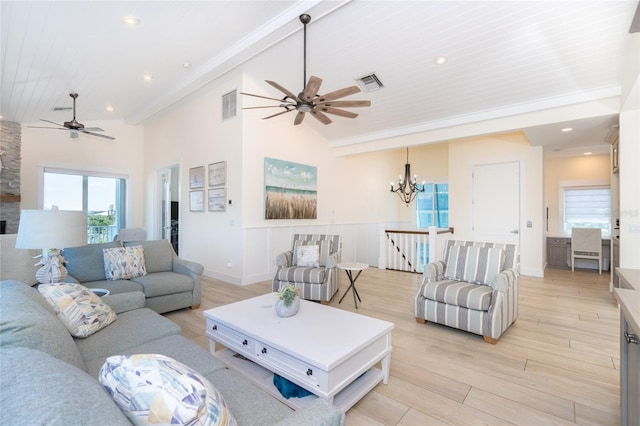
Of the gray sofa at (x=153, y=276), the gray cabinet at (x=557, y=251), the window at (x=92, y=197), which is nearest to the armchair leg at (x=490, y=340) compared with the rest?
the gray sofa at (x=153, y=276)

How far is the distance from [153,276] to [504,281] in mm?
3848

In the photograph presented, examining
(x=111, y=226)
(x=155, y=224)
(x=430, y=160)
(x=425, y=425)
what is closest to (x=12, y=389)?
(x=425, y=425)

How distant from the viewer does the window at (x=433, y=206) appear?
29.5 ft

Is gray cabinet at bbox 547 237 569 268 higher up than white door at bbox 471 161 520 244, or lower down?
lower down

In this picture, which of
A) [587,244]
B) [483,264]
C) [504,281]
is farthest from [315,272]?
[587,244]

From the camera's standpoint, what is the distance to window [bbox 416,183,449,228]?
899 cm

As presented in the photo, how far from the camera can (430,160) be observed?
8.88 metres

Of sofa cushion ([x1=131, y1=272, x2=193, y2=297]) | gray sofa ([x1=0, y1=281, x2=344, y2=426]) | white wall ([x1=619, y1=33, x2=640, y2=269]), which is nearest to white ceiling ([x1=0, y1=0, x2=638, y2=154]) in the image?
white wall ([x1=619, y1=33, x2=640, y2=269])

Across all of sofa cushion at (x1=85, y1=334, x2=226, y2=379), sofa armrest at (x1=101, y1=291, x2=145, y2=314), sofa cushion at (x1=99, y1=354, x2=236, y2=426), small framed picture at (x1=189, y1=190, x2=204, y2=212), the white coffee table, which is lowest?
the white coffee table

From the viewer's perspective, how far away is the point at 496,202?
20.1ft

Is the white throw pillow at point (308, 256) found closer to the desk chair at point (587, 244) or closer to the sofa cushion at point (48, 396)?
the sofa cushion at point (48, 396)

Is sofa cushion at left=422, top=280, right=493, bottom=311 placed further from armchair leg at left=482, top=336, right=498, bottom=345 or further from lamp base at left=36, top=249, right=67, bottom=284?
lamp base at left=36, top=249, right=67, bottom=284

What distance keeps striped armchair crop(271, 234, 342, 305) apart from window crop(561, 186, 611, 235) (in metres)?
6.18

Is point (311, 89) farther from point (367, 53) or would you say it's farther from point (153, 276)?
point (153, 276)
